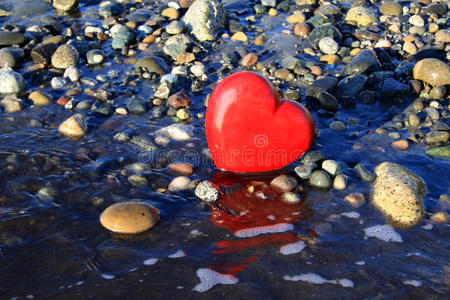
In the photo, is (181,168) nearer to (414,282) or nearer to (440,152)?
(414,282)

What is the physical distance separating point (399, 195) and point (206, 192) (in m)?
1.78

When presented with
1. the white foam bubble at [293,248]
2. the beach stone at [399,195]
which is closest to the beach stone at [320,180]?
the beach stone at [399,195]

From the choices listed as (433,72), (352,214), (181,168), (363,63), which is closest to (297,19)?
(363,63)

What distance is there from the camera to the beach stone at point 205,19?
7.09m

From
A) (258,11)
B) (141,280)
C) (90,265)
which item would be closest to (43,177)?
(90,265)

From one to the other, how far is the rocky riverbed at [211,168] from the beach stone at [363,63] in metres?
0.03

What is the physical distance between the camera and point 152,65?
6062 millimetres

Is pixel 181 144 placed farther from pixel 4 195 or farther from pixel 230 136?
pixel 4 195

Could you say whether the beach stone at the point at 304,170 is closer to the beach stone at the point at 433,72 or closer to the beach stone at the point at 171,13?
the beach stone at the point at 433,72

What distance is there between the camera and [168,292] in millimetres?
2803

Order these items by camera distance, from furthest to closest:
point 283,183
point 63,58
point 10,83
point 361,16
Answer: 1. point 361,16
2. point 63,58
3. point 10,83
4. point 283,183

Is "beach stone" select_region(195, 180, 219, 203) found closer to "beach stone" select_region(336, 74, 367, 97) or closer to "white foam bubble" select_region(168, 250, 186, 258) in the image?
"white foam bubble" select_region(168, 250, 186, 258)

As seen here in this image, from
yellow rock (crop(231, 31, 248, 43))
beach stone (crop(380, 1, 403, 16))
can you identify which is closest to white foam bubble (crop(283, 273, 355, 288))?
yellow rock (crop(231, 31, 248, 43))

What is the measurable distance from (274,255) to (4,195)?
2.62 metres
